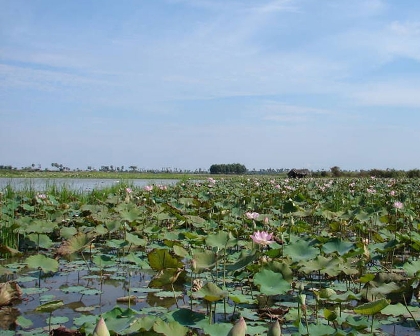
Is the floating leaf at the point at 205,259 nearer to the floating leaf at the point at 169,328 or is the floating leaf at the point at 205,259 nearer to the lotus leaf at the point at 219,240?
the lotus leaf at the point at 219,240

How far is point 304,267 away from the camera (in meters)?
3.03

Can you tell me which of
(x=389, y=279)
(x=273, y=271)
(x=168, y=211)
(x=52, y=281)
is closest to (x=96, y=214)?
(x=168, y=211)

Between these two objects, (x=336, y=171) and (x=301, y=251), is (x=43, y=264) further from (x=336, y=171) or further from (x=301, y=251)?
(x=336, y=171)

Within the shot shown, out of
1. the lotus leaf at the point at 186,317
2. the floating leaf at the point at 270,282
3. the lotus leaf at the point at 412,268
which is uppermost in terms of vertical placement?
the lotus leaf at the point at 412,268

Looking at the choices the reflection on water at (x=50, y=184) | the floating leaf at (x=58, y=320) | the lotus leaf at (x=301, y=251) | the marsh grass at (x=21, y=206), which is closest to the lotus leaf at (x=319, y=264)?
the lotus leaf at (x=301, y=251)

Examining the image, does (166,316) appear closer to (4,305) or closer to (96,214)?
(4,305)

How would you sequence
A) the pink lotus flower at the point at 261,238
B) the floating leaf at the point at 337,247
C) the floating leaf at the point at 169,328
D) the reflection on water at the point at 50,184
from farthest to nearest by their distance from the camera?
the reflection on water at the point at 50,184
the floating leaf at the point at 337,247
the pink lotus flower at the point at 261,238
the floating leaf at the point at 169,328

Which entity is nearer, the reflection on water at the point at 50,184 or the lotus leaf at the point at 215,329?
the lotus leaf at the point at 215,329

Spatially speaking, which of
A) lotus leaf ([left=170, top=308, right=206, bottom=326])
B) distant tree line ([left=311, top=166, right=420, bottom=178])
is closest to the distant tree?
distant tree line ([left=311, top=166, right=420, bottom=178])

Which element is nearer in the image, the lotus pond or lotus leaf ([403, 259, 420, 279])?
the lotus pond

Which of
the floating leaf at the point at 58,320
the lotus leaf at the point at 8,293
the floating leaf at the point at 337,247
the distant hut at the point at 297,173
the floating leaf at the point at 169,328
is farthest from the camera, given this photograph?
the distant hut at the point at 297,173

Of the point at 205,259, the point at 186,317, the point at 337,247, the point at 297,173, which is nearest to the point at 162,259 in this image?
the point at 205,259

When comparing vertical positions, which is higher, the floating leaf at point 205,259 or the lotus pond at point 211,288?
the floating leaf at point 205,259

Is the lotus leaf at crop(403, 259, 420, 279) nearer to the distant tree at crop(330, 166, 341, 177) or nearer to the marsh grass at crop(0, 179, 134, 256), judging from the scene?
the marsh grass at crop(0, 179, 134, 256)
